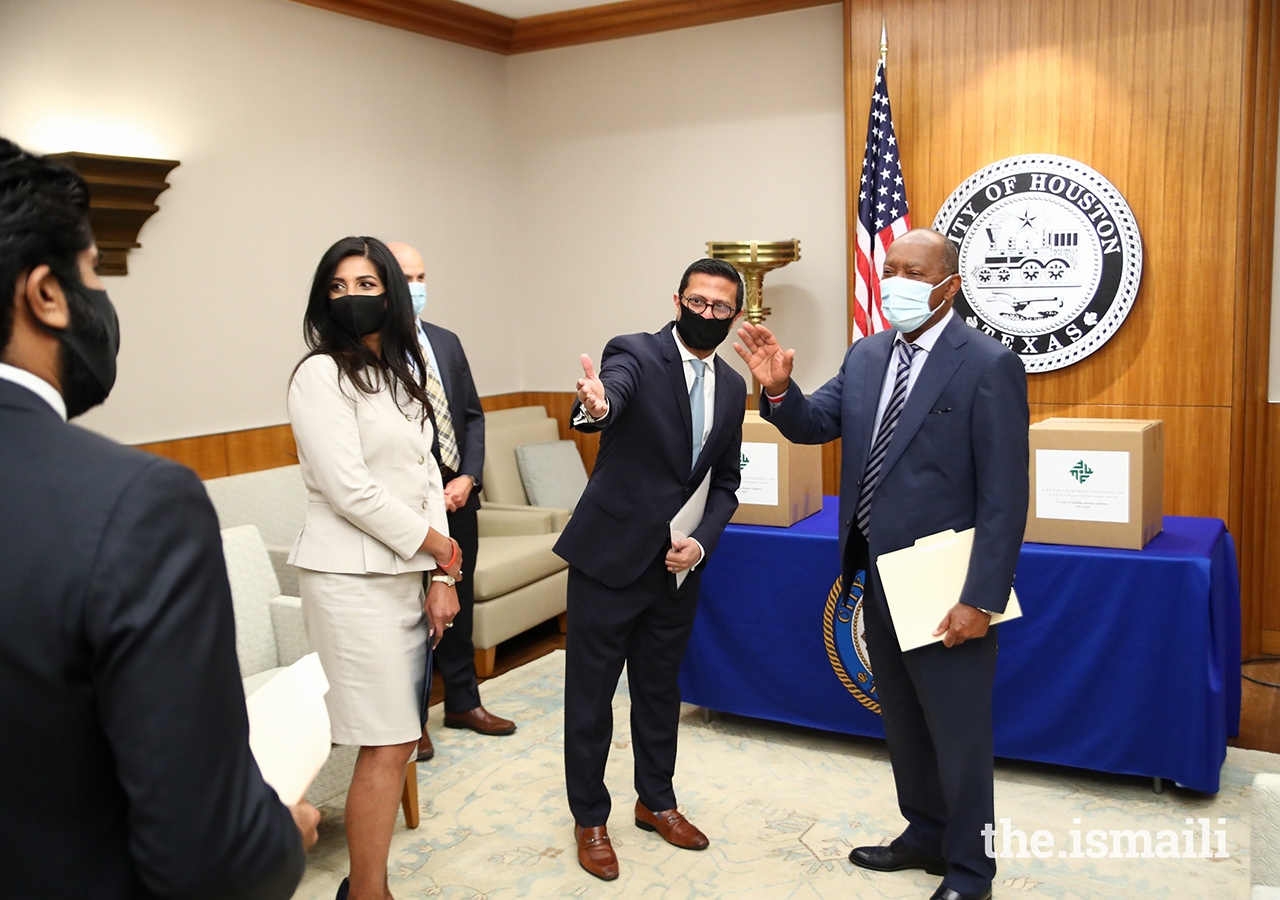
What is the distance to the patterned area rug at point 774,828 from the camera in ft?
8.45

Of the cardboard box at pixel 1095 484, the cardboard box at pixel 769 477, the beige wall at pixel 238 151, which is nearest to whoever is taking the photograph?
the cardboard box at pixel 1095 484

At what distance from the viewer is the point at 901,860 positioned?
8.64ft

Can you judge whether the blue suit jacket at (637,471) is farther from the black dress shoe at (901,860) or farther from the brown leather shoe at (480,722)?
the brown leather shoe at (480,722)

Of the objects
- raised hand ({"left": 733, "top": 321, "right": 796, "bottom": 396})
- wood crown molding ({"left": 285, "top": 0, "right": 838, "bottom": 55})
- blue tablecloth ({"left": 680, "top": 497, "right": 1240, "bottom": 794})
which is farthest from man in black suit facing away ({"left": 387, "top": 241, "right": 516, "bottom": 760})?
wood crown molding ({"left": 285, "top": 0, "right": 838, "bottom": 55})

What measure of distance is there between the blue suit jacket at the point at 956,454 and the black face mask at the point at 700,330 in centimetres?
22

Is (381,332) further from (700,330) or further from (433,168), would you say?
(433,168)

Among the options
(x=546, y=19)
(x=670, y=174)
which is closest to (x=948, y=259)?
(x=670, y=174)

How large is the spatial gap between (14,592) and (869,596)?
202cm

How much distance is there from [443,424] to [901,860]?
77.7 inches

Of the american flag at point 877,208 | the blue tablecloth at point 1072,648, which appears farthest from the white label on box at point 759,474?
the american flag at point 877,208

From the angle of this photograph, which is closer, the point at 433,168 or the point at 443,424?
the point at 443,424

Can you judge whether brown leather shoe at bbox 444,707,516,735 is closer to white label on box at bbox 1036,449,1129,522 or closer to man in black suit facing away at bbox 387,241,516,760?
man in black suit facing away at bbox 387,241,516,760

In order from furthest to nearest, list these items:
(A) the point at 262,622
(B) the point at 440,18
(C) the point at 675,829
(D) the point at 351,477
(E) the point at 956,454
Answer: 1. (B) the point at 440,18
2. (A) the point at 262,622
3. (C) the point at 675,829
4. (E) the point at 956,454
5. (D) the point at 351,477

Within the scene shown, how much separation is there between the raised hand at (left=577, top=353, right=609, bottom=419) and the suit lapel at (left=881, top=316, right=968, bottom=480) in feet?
2.28
